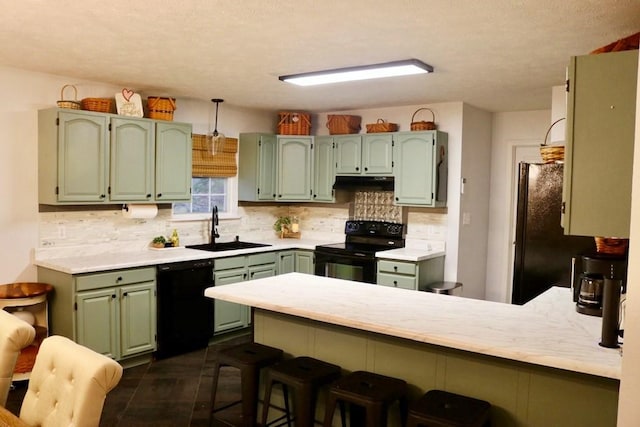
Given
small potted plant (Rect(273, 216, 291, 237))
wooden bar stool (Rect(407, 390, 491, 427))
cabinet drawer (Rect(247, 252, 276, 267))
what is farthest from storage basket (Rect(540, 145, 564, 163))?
small potted plant (Rect(273, 216, 291, 237))

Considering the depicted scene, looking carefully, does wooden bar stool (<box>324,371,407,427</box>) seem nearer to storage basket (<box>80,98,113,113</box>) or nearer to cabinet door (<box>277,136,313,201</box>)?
storage basket (<box>80,98,113,113</box>)

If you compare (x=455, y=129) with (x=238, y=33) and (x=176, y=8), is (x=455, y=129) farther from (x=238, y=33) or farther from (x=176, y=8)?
(x=176, y=8)

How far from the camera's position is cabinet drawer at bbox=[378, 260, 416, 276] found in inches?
192

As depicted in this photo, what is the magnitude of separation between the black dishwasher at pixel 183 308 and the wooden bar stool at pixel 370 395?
240 centimetres

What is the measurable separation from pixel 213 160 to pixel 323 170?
1.18 metres

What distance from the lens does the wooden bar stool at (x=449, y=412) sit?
206 cm

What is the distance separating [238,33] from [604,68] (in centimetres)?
190

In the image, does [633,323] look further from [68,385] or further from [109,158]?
[109,158]

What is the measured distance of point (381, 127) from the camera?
5.45m

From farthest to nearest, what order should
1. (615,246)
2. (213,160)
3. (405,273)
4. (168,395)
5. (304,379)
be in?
(213,160), (405,273), (168,395), (615,246), (304,379)

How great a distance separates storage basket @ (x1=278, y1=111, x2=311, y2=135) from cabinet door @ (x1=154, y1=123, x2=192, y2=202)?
51.3 inches

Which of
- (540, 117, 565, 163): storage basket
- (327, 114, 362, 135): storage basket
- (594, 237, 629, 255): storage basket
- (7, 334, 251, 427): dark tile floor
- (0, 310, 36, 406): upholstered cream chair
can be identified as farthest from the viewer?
(327, 114, 362, 135): storage basket

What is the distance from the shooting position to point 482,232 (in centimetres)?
586

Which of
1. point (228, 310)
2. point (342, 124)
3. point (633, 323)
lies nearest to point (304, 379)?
point (633, 323)
